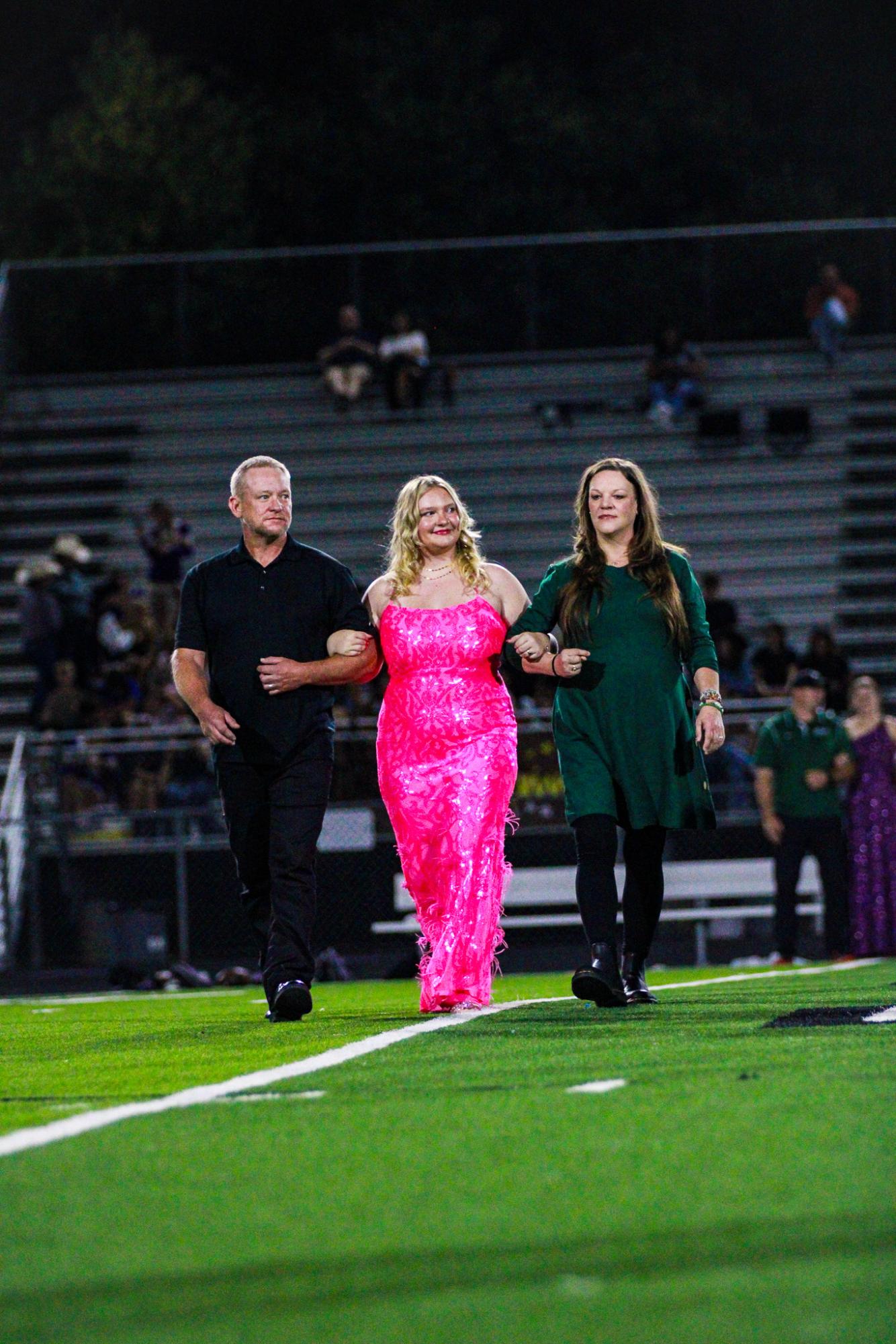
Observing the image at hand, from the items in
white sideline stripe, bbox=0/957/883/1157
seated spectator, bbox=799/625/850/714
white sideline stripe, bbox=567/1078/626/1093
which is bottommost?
white sideline stripe, bbox=0/957/883/1157

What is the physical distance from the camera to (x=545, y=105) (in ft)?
131

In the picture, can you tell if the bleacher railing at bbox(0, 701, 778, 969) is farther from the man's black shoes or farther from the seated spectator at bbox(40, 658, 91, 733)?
the man's black shoes

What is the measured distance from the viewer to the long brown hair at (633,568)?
718cm

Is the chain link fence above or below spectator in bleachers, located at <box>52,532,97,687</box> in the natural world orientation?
below

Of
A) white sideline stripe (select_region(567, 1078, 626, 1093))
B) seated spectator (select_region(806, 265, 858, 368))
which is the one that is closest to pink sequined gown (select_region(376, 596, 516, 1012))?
white sideline stripe (select_region(567, 1078, 626, 1093))

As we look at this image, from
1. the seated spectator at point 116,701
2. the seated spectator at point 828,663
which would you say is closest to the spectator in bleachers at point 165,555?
the seated spectator at point 116,701

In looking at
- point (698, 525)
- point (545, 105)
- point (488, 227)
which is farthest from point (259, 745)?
point (545, 105)

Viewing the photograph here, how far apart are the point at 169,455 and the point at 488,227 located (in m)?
15.4

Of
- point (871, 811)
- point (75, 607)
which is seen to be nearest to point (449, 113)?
point (75, 607)

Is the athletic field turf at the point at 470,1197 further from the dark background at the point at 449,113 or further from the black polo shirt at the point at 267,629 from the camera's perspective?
the dark background at the point at 449,113

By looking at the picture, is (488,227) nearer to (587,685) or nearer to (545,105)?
(545,105)

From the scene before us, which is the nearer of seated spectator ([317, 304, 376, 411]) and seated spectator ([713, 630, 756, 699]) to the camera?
seated spectator ([713, 630, 756, 699])

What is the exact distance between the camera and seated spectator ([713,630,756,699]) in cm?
1792

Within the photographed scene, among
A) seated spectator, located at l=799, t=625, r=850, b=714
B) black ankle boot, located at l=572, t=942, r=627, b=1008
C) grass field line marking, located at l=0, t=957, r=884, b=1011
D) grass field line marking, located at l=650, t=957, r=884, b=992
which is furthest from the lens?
seated spectator, located at l=799, t=625, r=850, b=714
